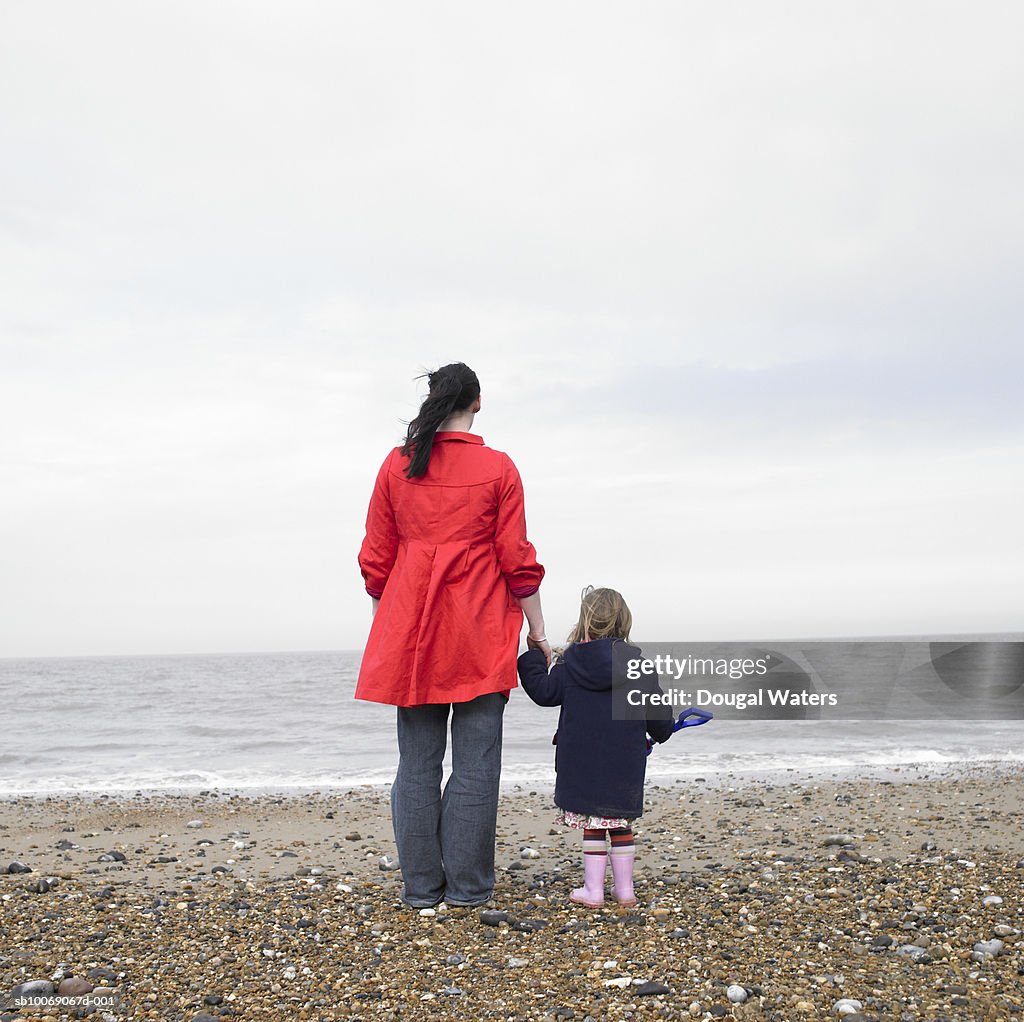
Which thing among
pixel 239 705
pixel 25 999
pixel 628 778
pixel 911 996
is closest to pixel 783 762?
pixel 628 778

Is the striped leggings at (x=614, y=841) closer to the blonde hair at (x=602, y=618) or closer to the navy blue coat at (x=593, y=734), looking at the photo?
the navy blue coat at (x=593, y=734)

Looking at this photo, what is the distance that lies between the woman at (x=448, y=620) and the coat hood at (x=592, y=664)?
8.2 inches

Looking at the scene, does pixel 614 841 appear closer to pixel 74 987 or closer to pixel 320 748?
pixel 74 987

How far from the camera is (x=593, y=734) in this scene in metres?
4.25

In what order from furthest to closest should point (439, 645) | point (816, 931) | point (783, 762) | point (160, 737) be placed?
point (160, 737)
point (783, 762)
point (439, 645)
point (816, 931)

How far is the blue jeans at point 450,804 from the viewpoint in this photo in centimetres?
416

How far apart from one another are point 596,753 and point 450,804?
2.33 ft

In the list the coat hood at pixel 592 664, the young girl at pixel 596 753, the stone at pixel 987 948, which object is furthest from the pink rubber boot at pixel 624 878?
the stone at pixel 987 948

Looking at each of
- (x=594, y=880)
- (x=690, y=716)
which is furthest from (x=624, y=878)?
(x=690, y=716)

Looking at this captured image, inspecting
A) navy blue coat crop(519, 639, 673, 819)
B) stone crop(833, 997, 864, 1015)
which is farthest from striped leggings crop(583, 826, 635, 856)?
stone crop(833, 997, 864, 1015)

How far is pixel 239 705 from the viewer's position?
66.0 ft

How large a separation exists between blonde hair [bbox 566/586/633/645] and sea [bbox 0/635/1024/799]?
539 cm

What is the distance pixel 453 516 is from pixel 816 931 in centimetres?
229

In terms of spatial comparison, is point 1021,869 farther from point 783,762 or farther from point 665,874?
point 783,762
